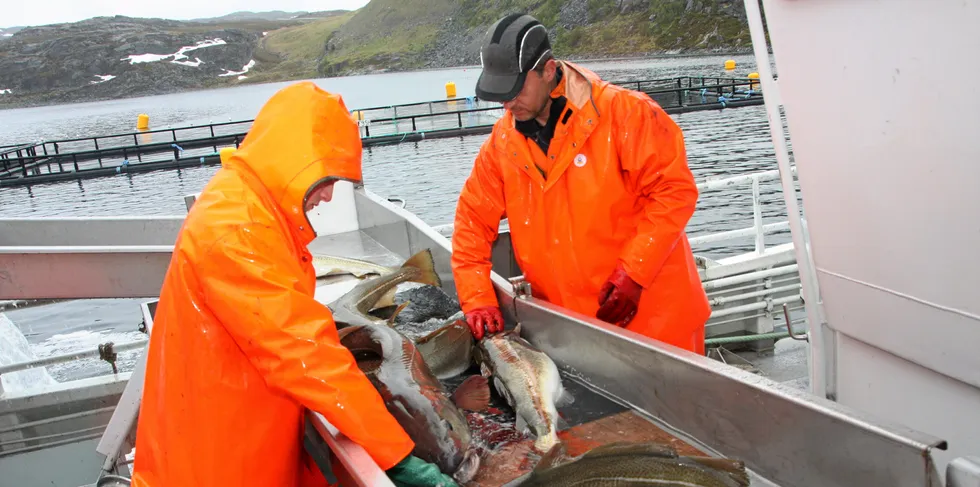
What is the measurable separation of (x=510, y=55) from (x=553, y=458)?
1834 mm

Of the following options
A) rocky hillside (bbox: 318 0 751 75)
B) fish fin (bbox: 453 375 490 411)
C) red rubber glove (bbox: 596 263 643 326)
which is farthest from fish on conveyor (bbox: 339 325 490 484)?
rocky hillside (bbox: 318 0 751 75)

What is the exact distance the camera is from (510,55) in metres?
3.33

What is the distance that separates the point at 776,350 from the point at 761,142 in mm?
18252

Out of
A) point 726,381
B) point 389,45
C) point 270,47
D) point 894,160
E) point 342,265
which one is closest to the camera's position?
point 726,381

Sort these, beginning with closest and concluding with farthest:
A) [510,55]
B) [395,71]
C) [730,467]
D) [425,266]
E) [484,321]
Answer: [730,467] < [510,55] < [484,321] < [425,266] < [395,71]

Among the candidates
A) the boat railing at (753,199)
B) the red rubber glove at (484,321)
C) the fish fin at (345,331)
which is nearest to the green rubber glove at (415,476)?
the fish fin at (345,331)

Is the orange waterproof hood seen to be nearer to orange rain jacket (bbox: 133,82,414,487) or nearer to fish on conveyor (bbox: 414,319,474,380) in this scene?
orange rain jacket (bbox: 133,82,414,487)

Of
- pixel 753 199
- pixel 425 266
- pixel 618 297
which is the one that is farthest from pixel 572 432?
pixel 753 199

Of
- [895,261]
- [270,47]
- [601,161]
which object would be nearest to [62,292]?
[601,161]

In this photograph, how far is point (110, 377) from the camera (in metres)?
5.96

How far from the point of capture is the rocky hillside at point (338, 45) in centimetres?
10069

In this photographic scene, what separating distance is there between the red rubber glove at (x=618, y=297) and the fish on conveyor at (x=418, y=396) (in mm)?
721

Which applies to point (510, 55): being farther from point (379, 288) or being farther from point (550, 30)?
point (550, 30)

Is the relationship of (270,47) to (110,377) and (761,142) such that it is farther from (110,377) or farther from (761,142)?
(110,377)
